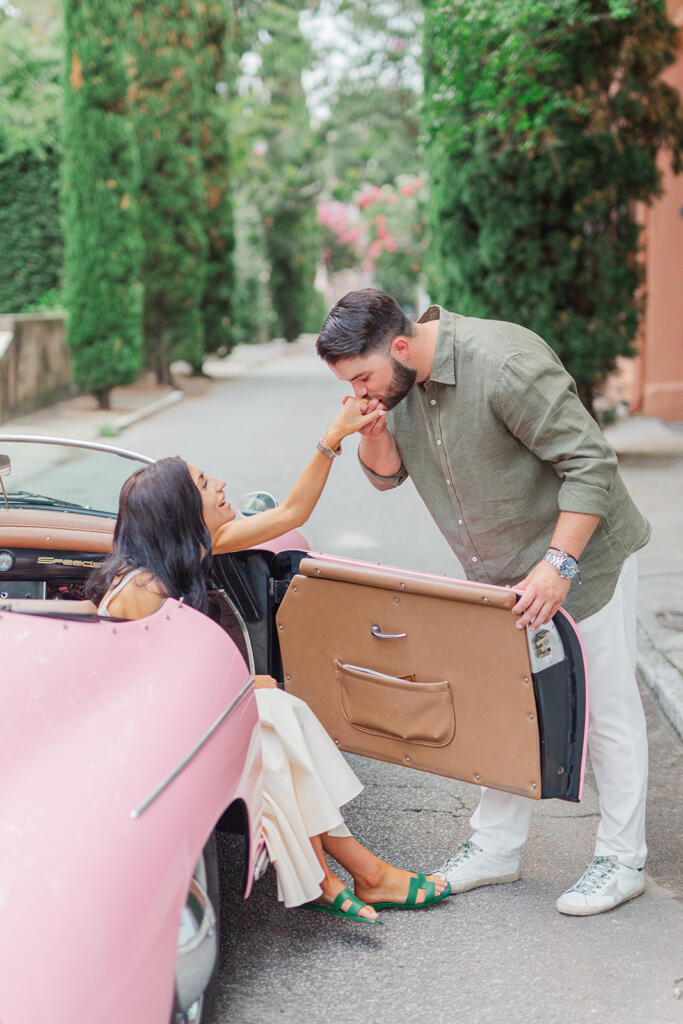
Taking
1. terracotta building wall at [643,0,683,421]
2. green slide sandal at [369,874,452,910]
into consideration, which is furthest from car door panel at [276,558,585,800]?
terracotta building wall at [643,0,683,421]

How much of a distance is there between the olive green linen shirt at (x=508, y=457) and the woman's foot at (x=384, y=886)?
0.88 metres

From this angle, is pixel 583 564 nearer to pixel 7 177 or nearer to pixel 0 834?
pixel 0 834

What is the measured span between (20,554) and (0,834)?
184 cm

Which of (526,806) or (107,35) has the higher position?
(107,35)

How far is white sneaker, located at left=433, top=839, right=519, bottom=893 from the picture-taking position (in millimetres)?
3334

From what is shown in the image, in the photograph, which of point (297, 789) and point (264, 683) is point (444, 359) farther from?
point (297, 789)

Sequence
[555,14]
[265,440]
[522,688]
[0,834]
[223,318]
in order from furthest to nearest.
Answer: [223,318]
[265,440]
[555,14]
[522,688]
[0,834]

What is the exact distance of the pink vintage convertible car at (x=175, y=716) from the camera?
6.10 ft

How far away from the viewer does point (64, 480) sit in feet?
13.9

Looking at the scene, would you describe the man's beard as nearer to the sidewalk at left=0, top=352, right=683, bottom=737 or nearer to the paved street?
the paved street

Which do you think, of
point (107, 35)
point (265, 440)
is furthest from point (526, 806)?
point (107, 35)

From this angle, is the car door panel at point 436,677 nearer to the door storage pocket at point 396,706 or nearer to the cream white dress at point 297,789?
the door storage pocket at point 396,706

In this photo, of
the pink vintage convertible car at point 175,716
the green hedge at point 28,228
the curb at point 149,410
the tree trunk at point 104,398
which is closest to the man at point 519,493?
the pink vintage convertible car at point 175,716

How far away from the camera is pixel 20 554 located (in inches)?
144
